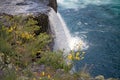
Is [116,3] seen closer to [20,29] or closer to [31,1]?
[31,1]

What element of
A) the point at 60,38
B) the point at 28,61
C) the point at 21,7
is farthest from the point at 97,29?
the point at 28,61

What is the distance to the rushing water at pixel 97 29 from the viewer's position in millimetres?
6602

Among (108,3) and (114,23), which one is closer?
(114,23)

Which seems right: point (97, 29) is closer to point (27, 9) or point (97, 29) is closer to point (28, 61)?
point (27, 9)

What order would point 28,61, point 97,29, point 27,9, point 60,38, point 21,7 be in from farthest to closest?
point 97,29, point 60,38, point 21,7, point 27,9, point 28,61

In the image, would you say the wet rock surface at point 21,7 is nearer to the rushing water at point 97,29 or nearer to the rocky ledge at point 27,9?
the rocky ledge at point 27,9

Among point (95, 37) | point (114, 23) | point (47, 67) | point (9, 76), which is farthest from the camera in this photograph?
point (114, 23)

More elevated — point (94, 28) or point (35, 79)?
point (35, 79)

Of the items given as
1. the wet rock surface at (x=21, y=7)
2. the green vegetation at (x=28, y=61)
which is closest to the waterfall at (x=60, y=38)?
the wet rock surface at (x=21, y=7)

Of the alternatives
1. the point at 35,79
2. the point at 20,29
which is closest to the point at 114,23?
the point at 20,29

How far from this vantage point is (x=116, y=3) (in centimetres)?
1176

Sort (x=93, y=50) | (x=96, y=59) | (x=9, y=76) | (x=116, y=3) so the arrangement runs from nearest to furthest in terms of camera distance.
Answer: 1. (x=9, y=76)
2. (x=96, y=59)
3. (x=93, y=50)
4. (x=116, y=3)

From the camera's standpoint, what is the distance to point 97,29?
8734mm

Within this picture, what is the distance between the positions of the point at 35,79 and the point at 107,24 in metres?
6.71
